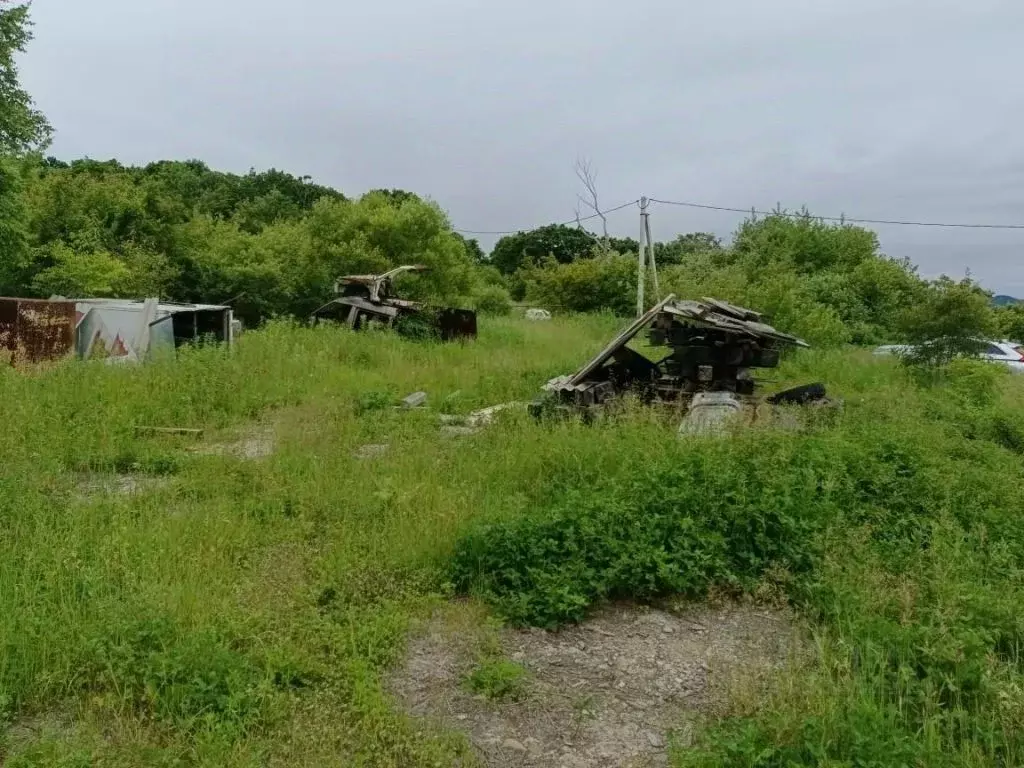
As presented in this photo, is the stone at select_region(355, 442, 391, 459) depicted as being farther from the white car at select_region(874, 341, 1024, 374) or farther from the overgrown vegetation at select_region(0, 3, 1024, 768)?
the white car at select_region(874, 341, 1024, 374)

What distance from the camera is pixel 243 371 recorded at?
934cm

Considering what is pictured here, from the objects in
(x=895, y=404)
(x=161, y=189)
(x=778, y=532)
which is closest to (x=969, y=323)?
(x=895, y=404)

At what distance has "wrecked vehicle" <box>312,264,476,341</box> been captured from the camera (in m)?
14.6

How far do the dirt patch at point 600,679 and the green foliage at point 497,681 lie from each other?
0.10 feet

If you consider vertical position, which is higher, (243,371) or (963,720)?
(243,371)

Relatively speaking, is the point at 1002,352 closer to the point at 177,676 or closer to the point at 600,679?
the point at 600,679

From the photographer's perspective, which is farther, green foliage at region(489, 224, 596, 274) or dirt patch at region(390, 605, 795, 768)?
green foliage at region(489, 224, 596, 274)

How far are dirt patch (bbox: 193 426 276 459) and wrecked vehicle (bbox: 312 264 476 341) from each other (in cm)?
702

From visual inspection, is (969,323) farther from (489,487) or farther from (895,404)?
(489,487)

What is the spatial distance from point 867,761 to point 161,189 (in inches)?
922

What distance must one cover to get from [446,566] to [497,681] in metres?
1.10

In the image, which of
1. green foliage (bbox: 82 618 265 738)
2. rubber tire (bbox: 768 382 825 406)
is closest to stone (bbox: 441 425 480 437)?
rubber tire (bbox: 768 382 825 406)

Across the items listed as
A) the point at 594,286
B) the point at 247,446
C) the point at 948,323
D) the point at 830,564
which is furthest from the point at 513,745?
the point at 594,286

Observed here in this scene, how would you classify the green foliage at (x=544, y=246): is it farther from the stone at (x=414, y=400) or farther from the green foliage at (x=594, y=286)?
the stone at (x=414, y=400)
